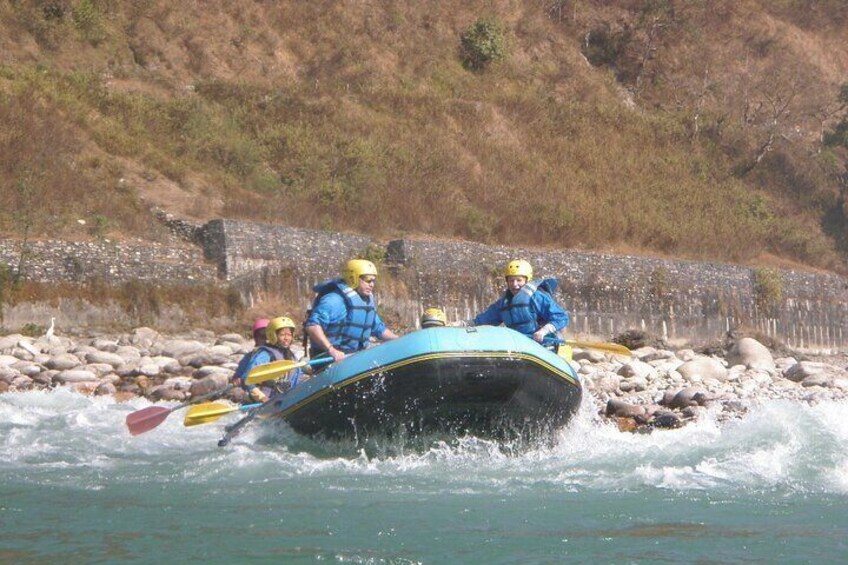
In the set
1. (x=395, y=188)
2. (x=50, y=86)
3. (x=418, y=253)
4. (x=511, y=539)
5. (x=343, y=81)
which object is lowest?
(x=511, y=539)

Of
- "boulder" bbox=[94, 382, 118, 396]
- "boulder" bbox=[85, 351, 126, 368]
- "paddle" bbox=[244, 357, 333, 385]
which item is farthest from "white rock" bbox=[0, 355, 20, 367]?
"paddle" bbox=[244, 357, 333, 385]

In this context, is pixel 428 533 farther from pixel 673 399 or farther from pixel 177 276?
pixel 177 276

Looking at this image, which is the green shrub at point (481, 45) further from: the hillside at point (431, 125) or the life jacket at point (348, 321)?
the life jacket at point (348, 321)

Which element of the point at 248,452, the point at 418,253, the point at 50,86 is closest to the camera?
the point at 248,452

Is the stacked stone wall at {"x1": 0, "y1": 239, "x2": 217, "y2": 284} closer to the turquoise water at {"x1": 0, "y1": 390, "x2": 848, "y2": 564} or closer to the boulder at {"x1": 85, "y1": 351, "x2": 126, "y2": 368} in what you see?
the boulder at {"x1": 85, "y1": 351, "x2": 126, "y2": 368}

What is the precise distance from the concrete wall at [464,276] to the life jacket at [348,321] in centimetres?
906

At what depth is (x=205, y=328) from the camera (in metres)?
18.7

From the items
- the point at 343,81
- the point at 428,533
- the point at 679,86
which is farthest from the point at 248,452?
the point at 679,86

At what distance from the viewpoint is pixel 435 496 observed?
24.1 ft

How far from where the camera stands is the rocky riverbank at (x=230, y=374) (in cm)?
1336

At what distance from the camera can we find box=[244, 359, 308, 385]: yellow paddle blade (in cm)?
934

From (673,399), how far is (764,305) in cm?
1364

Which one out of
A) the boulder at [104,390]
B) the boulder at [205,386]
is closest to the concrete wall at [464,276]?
the boulder at [104,390]

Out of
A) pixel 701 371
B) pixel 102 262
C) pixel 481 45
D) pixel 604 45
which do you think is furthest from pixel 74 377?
pixel 604 45
